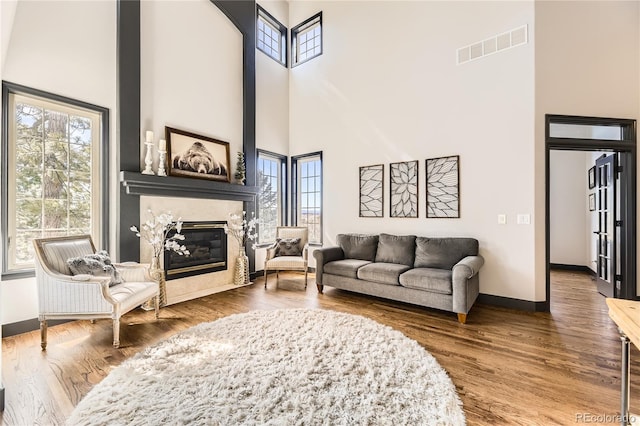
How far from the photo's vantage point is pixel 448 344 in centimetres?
259

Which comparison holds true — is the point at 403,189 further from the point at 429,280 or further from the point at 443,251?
the point at 429,280

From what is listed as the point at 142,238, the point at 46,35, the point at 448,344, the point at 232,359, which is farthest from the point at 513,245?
the point at 46,35

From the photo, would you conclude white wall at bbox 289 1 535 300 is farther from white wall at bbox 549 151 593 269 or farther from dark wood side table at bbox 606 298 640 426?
white wall at bbox 549 151 593 269

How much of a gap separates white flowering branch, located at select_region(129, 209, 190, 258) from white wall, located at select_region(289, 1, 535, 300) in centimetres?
261

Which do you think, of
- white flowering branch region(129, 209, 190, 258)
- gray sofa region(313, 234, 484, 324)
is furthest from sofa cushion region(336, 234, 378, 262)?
white flowering branch region(129, 209, 190, 258)

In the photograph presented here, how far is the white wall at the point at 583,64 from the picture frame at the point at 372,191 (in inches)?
81.9

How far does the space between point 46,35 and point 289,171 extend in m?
3.90

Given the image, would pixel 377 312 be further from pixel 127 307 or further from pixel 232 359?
pixel 127 307

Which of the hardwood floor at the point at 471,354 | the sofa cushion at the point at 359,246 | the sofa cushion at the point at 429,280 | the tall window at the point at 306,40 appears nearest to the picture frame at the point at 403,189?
the sofa cushion at the point at 359,246

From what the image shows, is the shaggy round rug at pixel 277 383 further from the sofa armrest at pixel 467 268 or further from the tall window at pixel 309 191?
the tall window at pixel 309 191

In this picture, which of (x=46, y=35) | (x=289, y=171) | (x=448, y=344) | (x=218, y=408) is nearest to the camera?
(x=218, y=408)

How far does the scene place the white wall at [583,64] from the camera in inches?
135

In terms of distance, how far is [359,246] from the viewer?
452cm

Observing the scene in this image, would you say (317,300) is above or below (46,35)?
below
